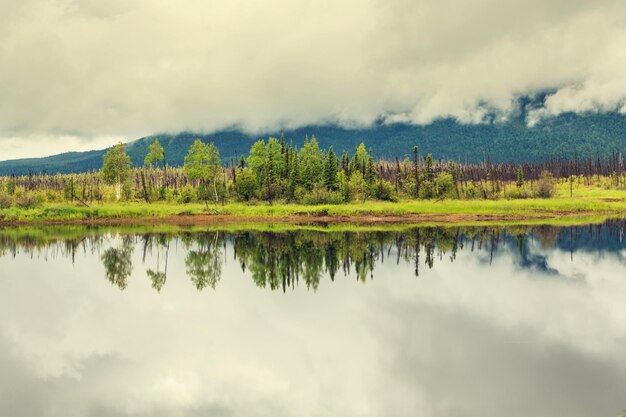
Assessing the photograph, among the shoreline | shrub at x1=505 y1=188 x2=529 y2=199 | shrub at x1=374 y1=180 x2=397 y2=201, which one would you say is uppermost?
shrub at x1=374 y1=180 x2=397 y2=201

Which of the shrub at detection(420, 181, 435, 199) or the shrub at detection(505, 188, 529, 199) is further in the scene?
the shrub at detection(505, 188, 529, 199)

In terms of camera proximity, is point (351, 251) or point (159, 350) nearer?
point (159, 350)

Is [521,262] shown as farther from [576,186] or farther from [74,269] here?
[576,186]

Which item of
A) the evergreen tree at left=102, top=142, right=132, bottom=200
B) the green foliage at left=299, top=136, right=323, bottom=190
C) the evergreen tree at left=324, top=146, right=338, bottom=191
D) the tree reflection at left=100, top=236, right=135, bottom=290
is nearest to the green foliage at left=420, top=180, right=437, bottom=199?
the evergreen tree at left=324, top=146, right=338, bottom=191

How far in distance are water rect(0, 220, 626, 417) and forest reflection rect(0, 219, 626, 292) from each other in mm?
450

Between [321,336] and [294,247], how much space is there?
90.5ft

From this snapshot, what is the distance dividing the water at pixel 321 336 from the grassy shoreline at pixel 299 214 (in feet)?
139

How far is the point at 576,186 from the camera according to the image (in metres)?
152

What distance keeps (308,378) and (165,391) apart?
386cm

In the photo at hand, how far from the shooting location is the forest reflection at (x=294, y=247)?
1358 inches

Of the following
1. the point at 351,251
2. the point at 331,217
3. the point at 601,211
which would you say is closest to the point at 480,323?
the point at 351,251

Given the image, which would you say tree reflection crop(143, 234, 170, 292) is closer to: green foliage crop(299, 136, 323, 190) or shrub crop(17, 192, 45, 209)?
shrub crop(17, 192, 45, 209)

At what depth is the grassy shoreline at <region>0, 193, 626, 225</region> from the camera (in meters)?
82.8

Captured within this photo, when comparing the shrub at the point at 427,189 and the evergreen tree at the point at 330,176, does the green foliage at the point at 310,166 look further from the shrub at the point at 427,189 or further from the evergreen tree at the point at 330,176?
the shrub at the point at 427,189
